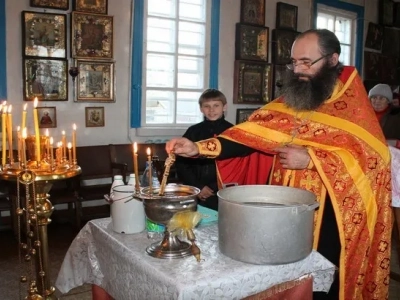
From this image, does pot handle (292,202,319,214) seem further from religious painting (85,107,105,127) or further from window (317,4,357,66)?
window (317,4,357,66)

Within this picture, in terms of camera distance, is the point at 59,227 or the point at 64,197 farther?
the point at 59,227

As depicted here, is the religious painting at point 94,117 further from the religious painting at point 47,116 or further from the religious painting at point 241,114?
the religious painting at point 241,114

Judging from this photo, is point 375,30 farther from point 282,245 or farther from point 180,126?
point 282,245

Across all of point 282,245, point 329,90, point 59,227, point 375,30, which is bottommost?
point 59,227

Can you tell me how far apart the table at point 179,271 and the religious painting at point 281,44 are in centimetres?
519

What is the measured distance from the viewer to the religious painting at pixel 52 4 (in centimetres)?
493

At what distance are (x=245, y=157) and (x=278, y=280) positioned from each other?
1067 millimetres

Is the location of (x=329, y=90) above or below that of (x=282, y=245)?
above

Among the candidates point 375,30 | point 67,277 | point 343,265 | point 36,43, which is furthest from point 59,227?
point 375,30

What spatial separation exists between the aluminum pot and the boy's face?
6.79 feet

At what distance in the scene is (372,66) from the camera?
27.0 feet

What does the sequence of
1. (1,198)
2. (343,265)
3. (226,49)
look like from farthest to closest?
(226,49)
(1,198)
(343,265)

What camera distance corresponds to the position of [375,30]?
823cm

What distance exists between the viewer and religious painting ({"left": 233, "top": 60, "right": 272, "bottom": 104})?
651 cm
